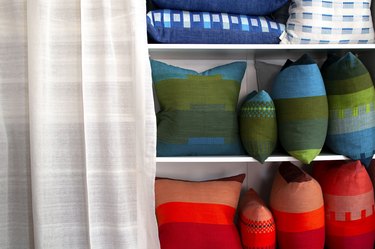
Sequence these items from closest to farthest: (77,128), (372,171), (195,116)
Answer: (77,128), (195,116), (372,171)

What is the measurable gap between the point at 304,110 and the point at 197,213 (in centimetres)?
51

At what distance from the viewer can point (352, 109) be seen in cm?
119

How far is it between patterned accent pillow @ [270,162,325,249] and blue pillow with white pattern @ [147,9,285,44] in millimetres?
523

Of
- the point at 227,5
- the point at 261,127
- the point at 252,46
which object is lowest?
the point at 261,127

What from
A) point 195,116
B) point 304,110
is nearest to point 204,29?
point 195,116

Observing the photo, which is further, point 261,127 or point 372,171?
point 372,171

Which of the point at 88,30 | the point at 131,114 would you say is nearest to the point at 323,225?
the point at 131,114

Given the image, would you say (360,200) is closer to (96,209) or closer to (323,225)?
(323,225)

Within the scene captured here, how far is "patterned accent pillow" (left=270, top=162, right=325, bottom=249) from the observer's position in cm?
122

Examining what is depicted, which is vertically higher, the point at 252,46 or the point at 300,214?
the point at 252,46

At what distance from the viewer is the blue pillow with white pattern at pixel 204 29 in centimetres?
121

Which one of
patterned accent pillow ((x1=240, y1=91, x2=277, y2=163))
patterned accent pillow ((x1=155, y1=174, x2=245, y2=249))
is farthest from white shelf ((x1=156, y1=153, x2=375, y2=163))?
patterned accent pillow ((x1=155, y1=174, x2=245, y2=249))

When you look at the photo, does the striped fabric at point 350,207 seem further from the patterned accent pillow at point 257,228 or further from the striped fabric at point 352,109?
the patterned accent pillow at point 257,228

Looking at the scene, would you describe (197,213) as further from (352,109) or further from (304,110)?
(352,109)
